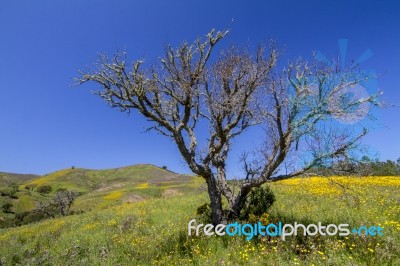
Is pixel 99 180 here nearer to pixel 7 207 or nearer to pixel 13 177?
pixel 13 177

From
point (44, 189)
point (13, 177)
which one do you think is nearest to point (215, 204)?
point (44, 189)

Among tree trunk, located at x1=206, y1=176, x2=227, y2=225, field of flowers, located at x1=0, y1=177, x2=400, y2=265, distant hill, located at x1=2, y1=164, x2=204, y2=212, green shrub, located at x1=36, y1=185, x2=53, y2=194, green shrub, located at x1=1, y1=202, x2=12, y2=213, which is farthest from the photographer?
green shrub, located at x1=36, y1=185, x2=53, y2=194

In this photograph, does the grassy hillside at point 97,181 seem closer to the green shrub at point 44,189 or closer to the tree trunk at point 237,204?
the green shrub at point 44,189

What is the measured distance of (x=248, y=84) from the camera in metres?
10.9

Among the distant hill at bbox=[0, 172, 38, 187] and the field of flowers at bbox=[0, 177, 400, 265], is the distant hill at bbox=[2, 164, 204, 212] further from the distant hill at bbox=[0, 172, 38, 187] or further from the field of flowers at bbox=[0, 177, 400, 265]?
the field of flowers at bbox=[0, 177, 400, 265]

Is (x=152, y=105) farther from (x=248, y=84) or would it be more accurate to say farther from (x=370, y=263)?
(x=370, y=263)

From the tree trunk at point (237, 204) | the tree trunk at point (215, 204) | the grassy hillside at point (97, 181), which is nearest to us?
the tree trunk at point (215, 204)

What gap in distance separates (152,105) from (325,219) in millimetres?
7604

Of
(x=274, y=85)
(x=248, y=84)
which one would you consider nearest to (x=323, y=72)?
(x=274, y=85)

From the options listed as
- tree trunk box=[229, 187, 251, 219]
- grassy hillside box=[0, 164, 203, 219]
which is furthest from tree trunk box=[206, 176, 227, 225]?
grassy hillside box=[0, 164, 203, 219]

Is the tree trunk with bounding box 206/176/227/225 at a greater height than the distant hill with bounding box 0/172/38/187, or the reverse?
the distant hill with bounding box 0/172/38/187

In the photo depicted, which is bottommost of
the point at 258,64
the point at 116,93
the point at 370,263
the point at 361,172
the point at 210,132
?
the point at 370,263

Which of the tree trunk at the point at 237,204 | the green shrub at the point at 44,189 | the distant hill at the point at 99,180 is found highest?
the distant hill at the point at 99,180

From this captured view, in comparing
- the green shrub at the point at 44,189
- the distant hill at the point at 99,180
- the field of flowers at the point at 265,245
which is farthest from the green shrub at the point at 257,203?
the green shrub at the point at 44,189
